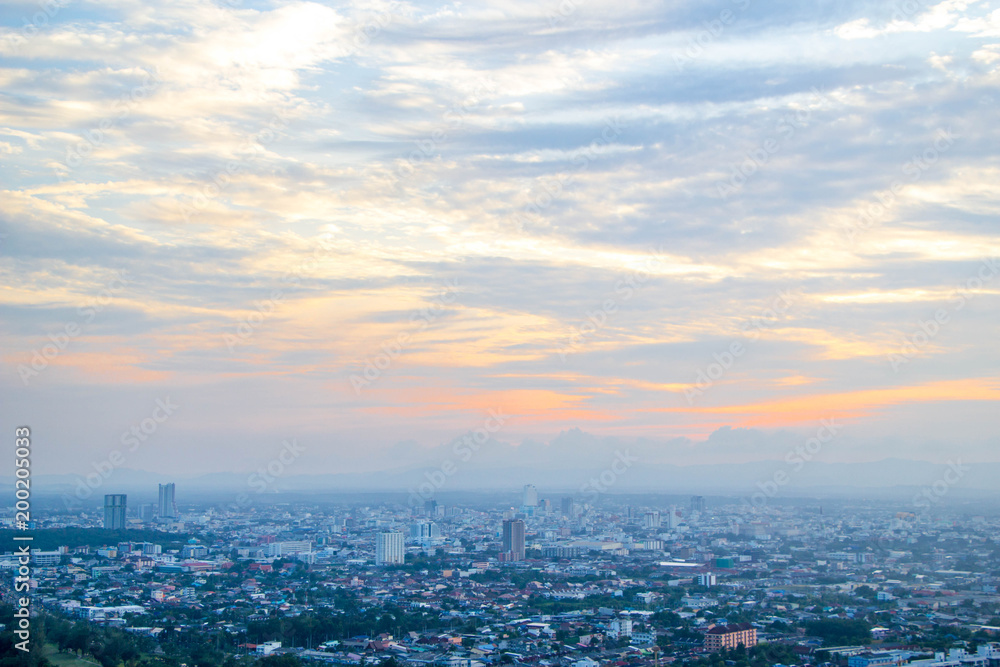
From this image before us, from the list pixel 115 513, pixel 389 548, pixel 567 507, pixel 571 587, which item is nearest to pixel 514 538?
pixel 389 548

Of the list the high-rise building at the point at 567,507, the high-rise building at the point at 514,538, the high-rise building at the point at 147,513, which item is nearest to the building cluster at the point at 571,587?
the high-rise building at the point at 514,538

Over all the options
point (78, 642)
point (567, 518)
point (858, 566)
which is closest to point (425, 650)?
point (78, 642)

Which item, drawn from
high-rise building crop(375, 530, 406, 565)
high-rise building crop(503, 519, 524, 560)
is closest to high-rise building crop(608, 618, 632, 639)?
high-rise building crop(375, 530, 406, 565)

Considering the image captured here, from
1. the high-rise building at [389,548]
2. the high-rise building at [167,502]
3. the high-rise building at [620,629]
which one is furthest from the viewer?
the high-rise building at [167,502]

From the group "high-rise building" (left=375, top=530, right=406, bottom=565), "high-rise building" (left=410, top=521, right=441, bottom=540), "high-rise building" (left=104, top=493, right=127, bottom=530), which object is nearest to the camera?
"high-rise building" (left=375, top=530, right=406, bottom=565)

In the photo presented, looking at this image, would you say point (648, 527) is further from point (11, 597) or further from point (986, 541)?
point (11, 597)

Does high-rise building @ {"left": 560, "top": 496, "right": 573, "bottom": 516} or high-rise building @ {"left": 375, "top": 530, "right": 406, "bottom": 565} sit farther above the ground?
high-rise building @ {"left": 375, "top": 530, "right": 406, "bottom": 565}

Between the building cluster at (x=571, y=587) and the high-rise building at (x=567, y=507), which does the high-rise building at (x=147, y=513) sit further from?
the high-rise building at (x=567, y=507)

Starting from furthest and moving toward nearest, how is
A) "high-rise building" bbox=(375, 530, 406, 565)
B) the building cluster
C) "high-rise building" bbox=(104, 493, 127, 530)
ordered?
"high-rise building" bbox=(104, 493, 127, 530)
"high-rise building" bbox=(375, 530, 406, 565)
the building cluster

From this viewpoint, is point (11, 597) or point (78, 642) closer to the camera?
point (78, 642)

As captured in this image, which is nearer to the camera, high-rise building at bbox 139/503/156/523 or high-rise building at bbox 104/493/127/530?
high-rise building at bbox 104/493/127/530

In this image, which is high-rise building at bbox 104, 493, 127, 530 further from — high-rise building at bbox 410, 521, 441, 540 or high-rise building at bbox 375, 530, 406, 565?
high-rise building at bbox 375, 530, 406, 565
